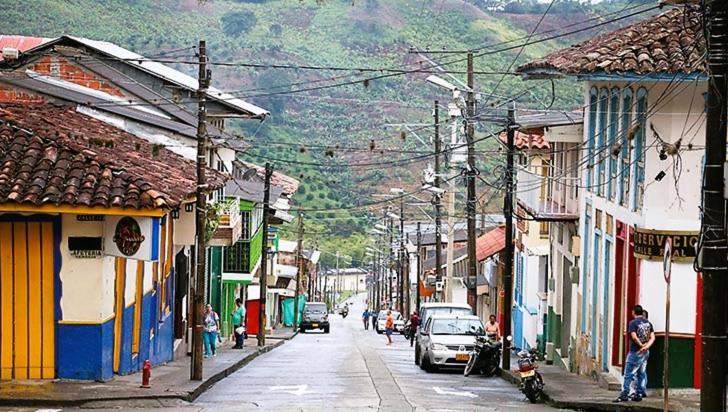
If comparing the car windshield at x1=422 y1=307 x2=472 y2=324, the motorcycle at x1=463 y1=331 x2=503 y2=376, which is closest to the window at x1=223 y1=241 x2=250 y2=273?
the car windshield at x1=422 y1=307 x2=472 y2=324

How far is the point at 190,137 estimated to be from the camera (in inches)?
1593

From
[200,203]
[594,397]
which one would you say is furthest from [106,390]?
[594,397]

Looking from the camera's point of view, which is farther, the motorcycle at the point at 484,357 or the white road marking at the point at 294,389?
the motorcycle at the point at 484,357

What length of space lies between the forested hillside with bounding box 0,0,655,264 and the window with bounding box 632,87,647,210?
42437 millimetres

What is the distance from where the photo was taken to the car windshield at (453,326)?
3609cm

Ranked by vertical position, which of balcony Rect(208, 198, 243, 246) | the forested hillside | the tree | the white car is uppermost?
the tree

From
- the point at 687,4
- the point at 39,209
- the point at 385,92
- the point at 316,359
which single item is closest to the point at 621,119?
the point at 687,4

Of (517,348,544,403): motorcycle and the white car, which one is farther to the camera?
the white car

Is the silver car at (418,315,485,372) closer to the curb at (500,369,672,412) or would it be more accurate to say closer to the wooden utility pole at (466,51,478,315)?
the wooden utility pole at (466,51,478,315)

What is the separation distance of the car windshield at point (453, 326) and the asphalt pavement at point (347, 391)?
1099 millimetres

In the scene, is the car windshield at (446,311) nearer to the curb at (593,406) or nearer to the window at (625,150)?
the window at (625,150)

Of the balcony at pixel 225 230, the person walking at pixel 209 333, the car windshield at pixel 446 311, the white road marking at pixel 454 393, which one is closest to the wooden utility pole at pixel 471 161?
the car windshield at pixel 446 311

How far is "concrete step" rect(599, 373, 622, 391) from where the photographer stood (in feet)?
85.8

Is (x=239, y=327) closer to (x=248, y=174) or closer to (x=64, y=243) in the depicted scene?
(x=248, y=174)
